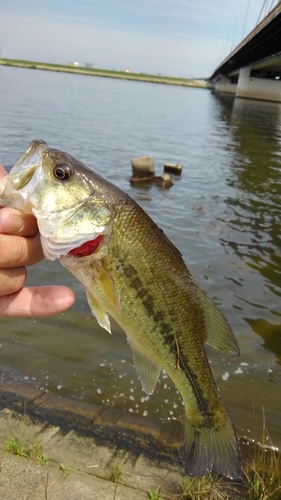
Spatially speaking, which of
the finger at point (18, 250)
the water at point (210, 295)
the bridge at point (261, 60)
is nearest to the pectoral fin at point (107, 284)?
the finger at point (18, 250)

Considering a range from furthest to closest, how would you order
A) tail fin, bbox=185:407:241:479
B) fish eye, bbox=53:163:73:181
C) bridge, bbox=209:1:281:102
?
1. bridge, bbox=209:1:281:102
2. tail fin, bbox=185:407:241:479
3. fish eye, bbox=53:163:73:181

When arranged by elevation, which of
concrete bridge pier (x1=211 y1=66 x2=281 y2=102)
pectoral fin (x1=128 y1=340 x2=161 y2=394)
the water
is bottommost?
the water

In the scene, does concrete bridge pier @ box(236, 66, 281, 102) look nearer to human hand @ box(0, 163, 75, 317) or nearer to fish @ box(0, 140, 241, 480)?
fish @ box(0, 140, 241, 480)

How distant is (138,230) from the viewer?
7.99 feet

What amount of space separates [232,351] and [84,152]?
19643 millimetres

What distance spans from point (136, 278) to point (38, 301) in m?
0.70

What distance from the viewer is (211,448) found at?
8.93ft

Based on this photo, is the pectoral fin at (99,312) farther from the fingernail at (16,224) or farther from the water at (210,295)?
the water at (210,295)

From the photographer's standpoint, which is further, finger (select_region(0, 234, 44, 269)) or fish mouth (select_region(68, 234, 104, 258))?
fish mouth (select_region(68, 234, 104, 258))

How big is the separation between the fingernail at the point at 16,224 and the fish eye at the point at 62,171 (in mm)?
346

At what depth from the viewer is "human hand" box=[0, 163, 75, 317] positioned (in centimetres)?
226

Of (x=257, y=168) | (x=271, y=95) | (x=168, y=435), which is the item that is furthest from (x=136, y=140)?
(x=271, y=95)

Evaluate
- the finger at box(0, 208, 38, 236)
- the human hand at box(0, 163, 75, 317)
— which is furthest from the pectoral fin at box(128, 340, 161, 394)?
the finger at box(0, 208, 38, 236)

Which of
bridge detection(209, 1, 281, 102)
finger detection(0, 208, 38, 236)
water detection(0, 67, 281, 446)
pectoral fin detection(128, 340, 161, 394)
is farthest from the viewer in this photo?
bridge detection(209, 1, 281, 102)
